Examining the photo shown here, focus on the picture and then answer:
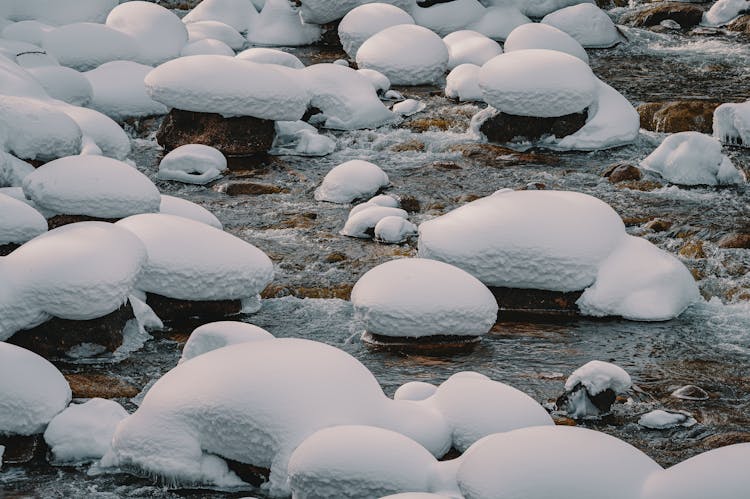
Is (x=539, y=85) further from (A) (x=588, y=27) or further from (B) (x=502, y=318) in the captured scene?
(A) (x=588, y=27)

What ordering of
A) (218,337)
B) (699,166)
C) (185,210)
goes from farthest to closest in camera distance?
(699,166) → (185,210) → (218,337)

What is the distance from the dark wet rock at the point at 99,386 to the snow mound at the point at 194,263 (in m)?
0.87

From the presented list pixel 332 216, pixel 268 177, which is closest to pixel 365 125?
pixel 268 177

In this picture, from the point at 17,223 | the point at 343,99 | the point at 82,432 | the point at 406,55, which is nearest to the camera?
the point at 82,432

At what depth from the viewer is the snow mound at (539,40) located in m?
13.8

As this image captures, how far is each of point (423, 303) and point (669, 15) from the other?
1124 centimetres

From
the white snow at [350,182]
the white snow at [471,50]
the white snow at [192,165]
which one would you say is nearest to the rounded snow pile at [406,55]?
the white snow at [471,50]

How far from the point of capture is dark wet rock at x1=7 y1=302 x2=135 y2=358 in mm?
6914

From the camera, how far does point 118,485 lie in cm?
541

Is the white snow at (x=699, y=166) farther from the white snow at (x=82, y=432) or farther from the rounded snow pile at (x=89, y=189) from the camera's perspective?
the white snow at (x=82, y=432)

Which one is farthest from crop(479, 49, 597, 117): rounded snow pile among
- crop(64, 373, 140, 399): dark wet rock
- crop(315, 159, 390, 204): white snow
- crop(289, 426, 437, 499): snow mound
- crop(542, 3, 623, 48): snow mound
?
crop(289, 426, 437, 499): snow mound

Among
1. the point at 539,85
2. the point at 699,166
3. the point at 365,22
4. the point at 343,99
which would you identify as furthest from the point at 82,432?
the point at 365,22

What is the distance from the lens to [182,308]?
763 cm

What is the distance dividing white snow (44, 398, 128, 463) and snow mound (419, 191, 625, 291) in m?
2.86
